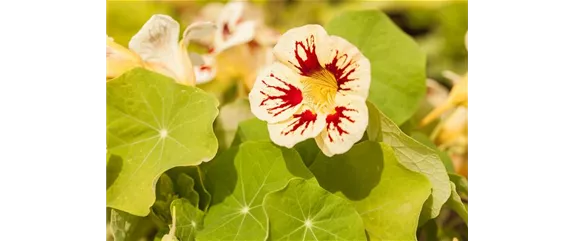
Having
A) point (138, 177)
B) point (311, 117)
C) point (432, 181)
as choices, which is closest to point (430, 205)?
point (432, 181)

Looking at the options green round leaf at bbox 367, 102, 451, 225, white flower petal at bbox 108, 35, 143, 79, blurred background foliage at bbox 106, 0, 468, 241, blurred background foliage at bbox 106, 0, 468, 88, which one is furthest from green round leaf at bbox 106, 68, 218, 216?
blurred background foliage at bbox 106, 0, 468, 88

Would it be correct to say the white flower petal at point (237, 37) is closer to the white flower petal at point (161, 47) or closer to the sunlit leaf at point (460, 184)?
the white flower petal at point (161, 47)

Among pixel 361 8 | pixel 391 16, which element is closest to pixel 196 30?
pixel 361 8

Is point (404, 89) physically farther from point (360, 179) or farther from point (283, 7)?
point (283, 7)

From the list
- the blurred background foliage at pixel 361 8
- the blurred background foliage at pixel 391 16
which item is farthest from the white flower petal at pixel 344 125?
the blurred background foliage at pixel 391 16

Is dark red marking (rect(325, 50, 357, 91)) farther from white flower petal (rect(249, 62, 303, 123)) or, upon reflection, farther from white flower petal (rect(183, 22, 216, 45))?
white flower petal (rect(183, 22, 216, 45))

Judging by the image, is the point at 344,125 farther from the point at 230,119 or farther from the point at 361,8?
the point at 361,8
